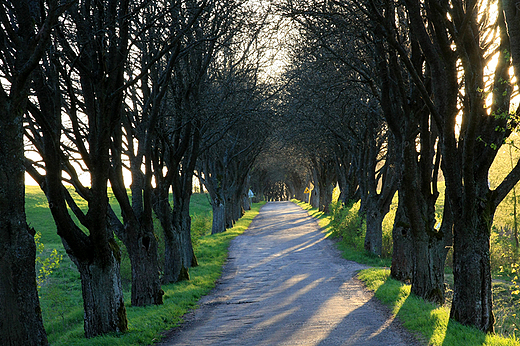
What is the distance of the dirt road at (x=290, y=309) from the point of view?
6957 mm

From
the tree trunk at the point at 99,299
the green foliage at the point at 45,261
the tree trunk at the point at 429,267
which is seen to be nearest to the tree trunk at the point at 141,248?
the green foliage at the point at 45,261

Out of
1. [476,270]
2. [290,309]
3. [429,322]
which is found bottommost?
[290,309]

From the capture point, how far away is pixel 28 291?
16.6ft

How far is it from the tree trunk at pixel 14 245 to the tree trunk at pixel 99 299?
220cm

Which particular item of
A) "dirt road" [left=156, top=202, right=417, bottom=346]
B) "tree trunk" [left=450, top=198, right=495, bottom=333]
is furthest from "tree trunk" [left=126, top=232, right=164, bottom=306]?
"tree trunk" [left=450, top=198, right=495, bottom=333]

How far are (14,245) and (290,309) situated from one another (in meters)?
5.70

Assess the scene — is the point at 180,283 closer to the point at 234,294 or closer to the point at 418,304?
the point at 234,294

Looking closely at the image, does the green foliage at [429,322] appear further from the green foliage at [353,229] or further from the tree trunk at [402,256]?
the green foliage at [353,229]

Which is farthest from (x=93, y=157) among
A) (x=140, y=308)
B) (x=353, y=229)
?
(x=353, y=229)

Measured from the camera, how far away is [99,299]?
289 inches

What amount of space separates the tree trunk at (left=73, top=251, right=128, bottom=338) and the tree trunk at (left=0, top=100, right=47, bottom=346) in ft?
7.22

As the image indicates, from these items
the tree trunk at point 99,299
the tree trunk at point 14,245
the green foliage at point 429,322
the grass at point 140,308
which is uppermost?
the tree trunk at point 14,245

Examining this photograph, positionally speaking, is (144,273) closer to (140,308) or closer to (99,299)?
(140,308)

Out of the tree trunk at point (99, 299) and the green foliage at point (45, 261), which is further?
the green foliage at point (45, 261)
